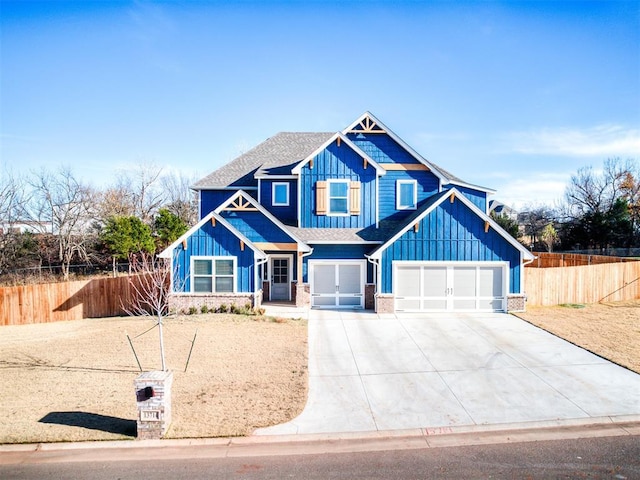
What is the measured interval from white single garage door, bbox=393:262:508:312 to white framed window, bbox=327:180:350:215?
4191mm

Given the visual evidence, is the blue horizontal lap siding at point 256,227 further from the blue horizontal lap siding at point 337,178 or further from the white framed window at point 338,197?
the white framed window at point 338,197

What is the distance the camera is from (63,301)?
60.2 ft

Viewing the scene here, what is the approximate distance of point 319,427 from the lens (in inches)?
295

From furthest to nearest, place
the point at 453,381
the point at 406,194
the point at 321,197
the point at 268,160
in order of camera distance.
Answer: the point at 268,160 < the point at 406,194 < the point at 321,197 < the point at 453,381

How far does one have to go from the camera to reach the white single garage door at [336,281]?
18609mm

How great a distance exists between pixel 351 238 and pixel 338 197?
2.25 meters

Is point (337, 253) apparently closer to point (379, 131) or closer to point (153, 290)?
point (379, 131)

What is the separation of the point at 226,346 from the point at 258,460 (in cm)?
614

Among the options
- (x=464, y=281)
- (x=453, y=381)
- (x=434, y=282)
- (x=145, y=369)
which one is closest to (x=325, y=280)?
(x=434, y=282)

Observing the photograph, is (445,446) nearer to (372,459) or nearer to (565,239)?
(372,459)

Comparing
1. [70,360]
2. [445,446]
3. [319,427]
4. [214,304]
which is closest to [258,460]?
[319,427]

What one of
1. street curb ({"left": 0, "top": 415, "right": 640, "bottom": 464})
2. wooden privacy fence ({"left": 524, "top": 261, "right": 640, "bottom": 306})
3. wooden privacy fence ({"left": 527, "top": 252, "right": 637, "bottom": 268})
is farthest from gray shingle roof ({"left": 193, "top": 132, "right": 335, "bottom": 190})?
wooden privacy fence ({"left": 527, "top": 252, "right": 637, "bottom": 268})

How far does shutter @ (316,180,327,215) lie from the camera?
→ 19109mm

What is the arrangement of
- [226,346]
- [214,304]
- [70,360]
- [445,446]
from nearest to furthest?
[445,446], [70,360], [226,346], [214,304]
